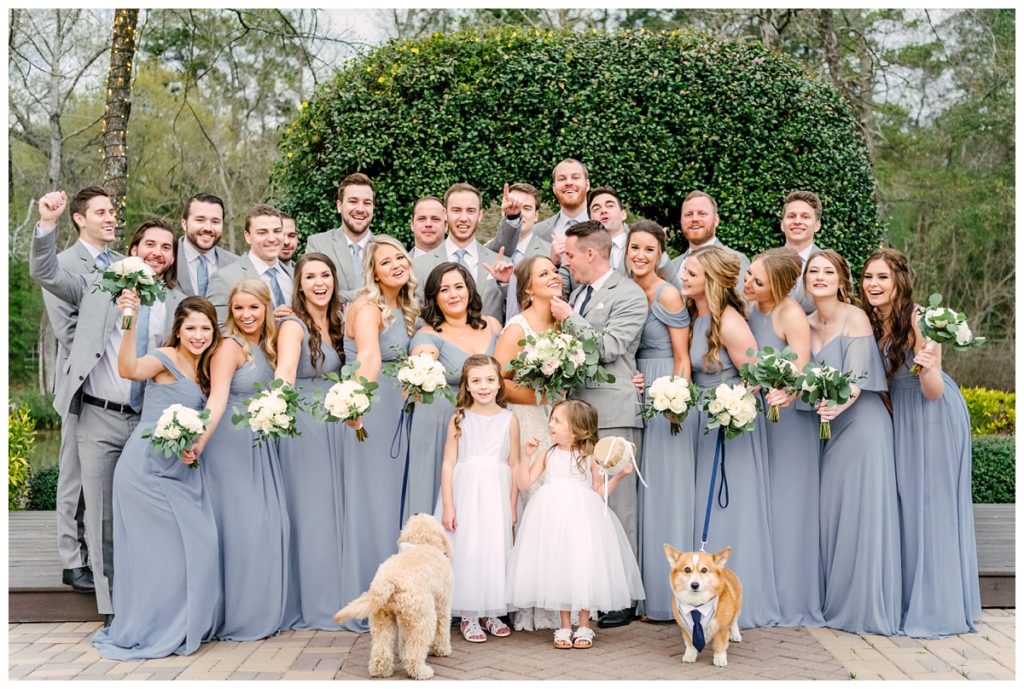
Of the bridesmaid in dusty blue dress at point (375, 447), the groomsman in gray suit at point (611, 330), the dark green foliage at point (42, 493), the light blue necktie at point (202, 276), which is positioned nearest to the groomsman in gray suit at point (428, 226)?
the bridesmaid in dusty blue dress at point (375, 447)

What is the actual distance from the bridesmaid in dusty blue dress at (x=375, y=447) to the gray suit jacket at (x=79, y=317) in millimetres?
1437

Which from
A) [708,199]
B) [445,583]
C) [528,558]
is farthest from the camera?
[708,199]

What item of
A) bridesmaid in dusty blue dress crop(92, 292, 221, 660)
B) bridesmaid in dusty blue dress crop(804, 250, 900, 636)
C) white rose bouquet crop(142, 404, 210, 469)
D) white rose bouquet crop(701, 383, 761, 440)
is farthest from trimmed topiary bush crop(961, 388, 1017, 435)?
white rose bouquet crop(142, 404, 210, 469)

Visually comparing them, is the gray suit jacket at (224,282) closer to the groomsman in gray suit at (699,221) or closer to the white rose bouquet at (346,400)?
the white rose bouquet at (346,400)

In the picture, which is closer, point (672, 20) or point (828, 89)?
point (828, 89)

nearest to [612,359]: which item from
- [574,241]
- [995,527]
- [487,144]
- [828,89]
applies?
[574,241]

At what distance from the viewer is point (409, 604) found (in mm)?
5113

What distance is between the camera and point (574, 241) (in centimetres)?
639

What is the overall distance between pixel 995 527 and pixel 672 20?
1416 centimetres

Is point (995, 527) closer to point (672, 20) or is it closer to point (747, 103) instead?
point (747, 103)

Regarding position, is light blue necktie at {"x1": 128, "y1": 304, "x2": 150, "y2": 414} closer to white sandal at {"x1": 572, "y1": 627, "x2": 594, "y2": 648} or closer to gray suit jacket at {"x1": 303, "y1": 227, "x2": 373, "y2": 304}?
gray suit jacket at {"x1": 303, "y1": 227, "x2": 373, "y2": 304}

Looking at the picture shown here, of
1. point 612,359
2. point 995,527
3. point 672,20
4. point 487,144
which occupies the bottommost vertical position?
point 995,527

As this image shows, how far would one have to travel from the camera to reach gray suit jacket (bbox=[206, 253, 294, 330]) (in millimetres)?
6703

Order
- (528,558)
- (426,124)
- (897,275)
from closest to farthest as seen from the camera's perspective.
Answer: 1. (528,558)
2. (897,275)
3. (426,124)
